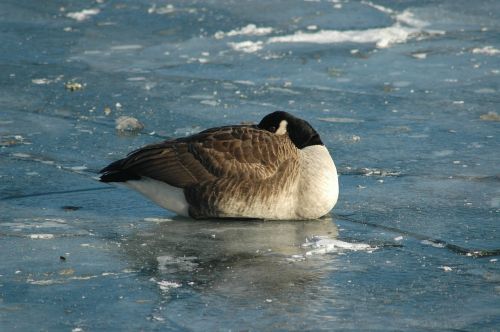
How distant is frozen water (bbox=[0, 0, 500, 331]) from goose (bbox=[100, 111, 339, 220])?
122 millimetres

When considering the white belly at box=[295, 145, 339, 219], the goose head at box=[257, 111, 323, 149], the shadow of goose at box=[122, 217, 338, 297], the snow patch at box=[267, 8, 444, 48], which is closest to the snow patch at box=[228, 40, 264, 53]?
the snow patch at box=[267, 8, 444, 48]

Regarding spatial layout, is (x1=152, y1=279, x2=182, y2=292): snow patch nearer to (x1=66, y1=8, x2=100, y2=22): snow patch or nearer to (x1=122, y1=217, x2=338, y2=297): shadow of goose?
(x1=122, y1=217, x2=338, y2=297): shadow of goose

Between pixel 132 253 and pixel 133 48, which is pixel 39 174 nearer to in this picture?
pixel 132 253

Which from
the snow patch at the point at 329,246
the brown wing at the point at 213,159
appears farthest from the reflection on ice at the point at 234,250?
the brown wing at the point at 213,159

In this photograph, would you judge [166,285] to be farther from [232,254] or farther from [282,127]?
[282,127]

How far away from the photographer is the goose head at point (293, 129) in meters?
6.82

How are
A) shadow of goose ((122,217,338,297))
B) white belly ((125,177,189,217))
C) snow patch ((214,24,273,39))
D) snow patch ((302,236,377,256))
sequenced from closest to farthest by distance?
shadow of goose ((122,217,338,297)) < snow patch ((302,236,377,256)) < white belly ((125,177,189,217)) < snow patch ((214,24,273,39))

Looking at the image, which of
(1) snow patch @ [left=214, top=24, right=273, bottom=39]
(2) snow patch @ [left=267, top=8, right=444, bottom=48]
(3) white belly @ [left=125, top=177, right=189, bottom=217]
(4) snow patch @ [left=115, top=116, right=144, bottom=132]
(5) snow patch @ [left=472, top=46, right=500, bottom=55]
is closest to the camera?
(3) white belly @ [left=125, top=177, right=189, bottom=217]

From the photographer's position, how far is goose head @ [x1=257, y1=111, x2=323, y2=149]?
6.82 meters

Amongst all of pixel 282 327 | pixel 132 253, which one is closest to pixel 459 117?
pixel 132 253

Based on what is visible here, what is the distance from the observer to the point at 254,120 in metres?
8.95

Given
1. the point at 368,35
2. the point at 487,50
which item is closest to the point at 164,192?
the point at 487,50

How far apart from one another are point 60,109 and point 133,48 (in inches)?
98.9

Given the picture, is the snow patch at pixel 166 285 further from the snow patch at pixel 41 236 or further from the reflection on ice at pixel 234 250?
the snow patch at pixel 41 236
